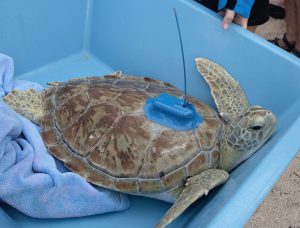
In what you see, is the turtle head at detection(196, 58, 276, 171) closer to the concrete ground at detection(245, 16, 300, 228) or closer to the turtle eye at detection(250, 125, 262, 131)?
the turtle eye at detection(250, 125, 262, 131)

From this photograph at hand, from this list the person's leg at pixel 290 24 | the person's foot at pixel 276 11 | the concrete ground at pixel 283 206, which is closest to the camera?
the concrete ground at pixel 283 206

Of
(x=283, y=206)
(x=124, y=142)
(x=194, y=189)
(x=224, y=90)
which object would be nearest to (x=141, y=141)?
Answer: (x=124, y=142)

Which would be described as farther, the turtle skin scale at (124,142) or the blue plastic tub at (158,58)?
the turtle skin scale at (124,142)

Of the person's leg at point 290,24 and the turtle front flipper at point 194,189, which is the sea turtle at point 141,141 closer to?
the turtle front flipper at point 194,189

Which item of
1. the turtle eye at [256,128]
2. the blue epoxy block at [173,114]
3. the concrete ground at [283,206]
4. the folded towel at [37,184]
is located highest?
the turtle eye at [256,128]

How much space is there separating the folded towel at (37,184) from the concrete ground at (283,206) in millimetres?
526

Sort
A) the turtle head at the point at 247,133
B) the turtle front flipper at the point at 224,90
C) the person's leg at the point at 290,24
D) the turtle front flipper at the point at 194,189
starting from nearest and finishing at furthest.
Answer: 1. the turtle front flipper at the point at 194,189
2. the turtle head at the point at 247,133
3. the turtle front flipper at the point at 224,90
4. the person's leg at the point at 290,24

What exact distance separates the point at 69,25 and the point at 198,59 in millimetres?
612

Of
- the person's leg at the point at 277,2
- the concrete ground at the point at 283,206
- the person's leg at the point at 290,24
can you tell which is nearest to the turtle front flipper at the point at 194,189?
the concrete ground at the point at 283,206

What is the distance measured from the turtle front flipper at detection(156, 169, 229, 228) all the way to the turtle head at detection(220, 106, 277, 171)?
7cm

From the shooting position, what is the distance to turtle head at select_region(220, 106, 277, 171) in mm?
996

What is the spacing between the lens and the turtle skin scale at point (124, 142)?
1046mm

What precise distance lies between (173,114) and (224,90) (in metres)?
0.25

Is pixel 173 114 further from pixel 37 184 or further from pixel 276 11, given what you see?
pixel 276 11
